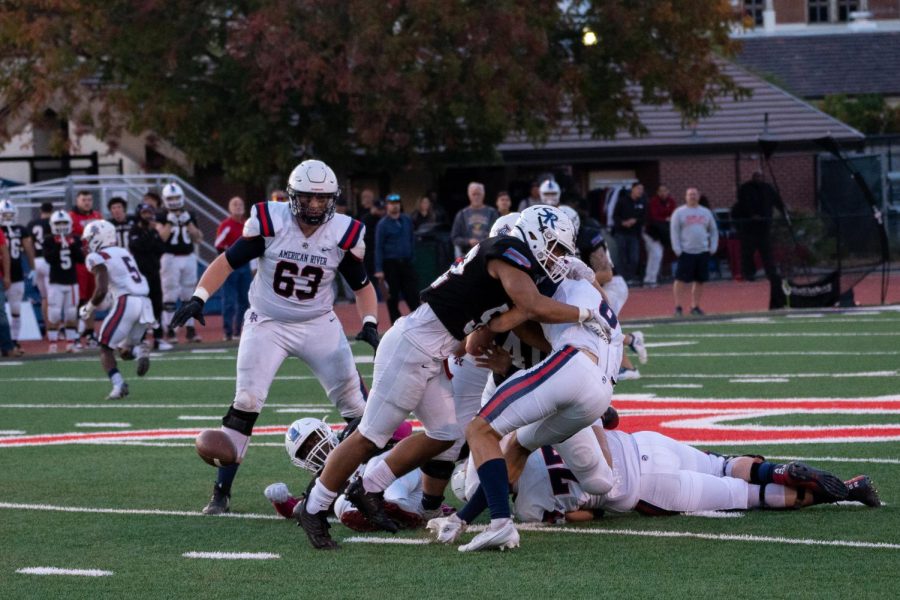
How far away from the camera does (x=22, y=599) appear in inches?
253

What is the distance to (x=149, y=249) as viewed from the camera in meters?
20.0

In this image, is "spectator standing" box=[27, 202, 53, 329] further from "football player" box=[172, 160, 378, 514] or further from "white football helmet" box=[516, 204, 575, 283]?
"white football helmet" box=[516, 204, 575, 283]

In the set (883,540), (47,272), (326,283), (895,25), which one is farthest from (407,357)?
(895,25)

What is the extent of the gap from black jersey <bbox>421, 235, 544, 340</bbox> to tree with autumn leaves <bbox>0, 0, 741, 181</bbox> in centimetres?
1698

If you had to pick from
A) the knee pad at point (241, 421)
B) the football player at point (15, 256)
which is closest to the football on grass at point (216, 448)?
the knee pad at point (241, 421)

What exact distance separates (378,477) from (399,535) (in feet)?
0.94

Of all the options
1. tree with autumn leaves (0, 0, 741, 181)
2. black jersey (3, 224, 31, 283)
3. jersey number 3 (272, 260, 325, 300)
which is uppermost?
tree with autumn leaves (0, 0, 741, 181)

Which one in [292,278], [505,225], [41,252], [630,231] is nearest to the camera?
[505,225]

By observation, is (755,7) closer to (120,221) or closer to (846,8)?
(846,8)

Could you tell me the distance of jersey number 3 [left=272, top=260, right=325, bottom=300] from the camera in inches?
349

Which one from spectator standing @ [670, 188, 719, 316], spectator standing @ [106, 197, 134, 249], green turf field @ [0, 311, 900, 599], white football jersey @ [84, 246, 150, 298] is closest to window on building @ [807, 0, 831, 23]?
spectator standing @ [670, 188, 719, 316]

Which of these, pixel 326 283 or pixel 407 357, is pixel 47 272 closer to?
pixel 326 283

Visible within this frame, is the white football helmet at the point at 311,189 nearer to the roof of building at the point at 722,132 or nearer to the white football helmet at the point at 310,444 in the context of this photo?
the white football helmet at the point at 310,444

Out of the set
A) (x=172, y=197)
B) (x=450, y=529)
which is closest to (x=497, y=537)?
(x=450, y=529)
